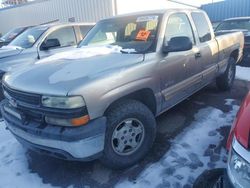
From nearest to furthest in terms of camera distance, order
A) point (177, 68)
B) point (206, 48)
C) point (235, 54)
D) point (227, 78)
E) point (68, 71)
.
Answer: point (68, 71)
point (177, 68)
point (206, 48)
point (227, 78)
point (235, 54)

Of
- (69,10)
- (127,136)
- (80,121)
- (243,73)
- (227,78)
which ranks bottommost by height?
(243,73)

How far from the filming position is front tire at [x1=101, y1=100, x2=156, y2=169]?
2918 mm

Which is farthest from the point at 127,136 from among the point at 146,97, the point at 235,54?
the point at 235,54

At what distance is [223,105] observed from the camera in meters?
5.01

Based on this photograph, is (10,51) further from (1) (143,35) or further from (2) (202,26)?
(2) (202,26)

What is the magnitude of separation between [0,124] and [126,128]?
272 cm

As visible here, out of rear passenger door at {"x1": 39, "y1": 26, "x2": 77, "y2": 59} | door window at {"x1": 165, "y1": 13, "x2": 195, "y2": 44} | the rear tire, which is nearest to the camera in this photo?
door window at {"x1": 165, "y1": 13, "x2": 195, "y2": 44}

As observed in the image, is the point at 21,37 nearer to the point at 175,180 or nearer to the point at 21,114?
the point at 21,114

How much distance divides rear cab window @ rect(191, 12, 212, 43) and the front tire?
193cm

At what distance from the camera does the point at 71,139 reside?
2619 mm

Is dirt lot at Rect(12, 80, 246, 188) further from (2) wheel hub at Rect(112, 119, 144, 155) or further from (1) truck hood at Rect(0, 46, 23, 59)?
(1) truck hood at Rect(0, 46, 23, 59)

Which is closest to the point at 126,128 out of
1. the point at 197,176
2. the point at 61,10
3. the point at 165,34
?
the point at 197,176

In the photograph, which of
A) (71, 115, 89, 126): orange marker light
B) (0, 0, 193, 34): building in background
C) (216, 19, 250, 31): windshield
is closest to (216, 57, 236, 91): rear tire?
(216, 19, 250, 31): windshield

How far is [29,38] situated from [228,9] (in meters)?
18.6
